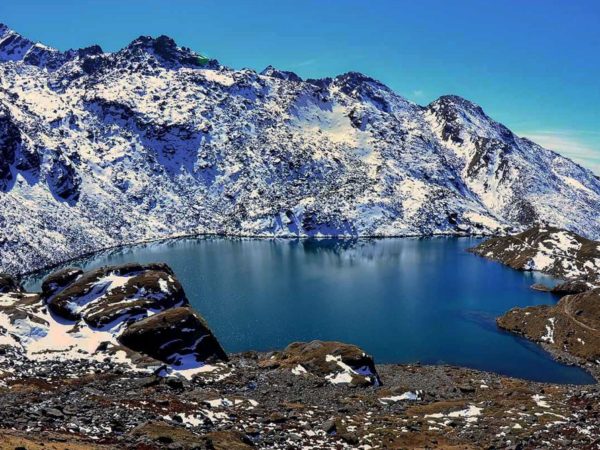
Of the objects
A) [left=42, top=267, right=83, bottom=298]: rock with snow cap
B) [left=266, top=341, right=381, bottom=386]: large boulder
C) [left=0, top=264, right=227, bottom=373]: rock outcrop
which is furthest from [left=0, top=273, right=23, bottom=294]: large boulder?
[left=266, top=341, right=381, bottom=386]: large boulder

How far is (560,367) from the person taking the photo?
→ 317 feet

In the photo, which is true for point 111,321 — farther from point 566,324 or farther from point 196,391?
point 566,324

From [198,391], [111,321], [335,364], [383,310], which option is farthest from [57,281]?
[383,310]

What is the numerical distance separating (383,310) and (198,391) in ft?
279

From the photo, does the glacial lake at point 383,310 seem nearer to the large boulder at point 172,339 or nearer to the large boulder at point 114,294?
the large boulder at point 114,294

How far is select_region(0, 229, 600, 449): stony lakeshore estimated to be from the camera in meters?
40.6

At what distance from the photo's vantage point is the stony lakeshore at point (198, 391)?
40.6 metres

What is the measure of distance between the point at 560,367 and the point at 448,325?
98.8 feet

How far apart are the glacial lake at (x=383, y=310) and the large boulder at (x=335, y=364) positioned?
2255 cm

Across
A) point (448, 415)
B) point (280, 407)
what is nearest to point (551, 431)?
point (448, 415)

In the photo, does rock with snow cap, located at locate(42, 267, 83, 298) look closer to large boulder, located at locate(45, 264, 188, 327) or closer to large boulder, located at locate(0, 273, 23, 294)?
large boulder, located at locate(45, 264, 188, 327)

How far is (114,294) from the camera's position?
82000 mm

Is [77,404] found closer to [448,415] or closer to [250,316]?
[448,415]

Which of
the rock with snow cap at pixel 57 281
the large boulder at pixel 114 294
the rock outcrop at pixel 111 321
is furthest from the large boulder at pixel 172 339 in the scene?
the rock with snow cap at pixel 57 281
